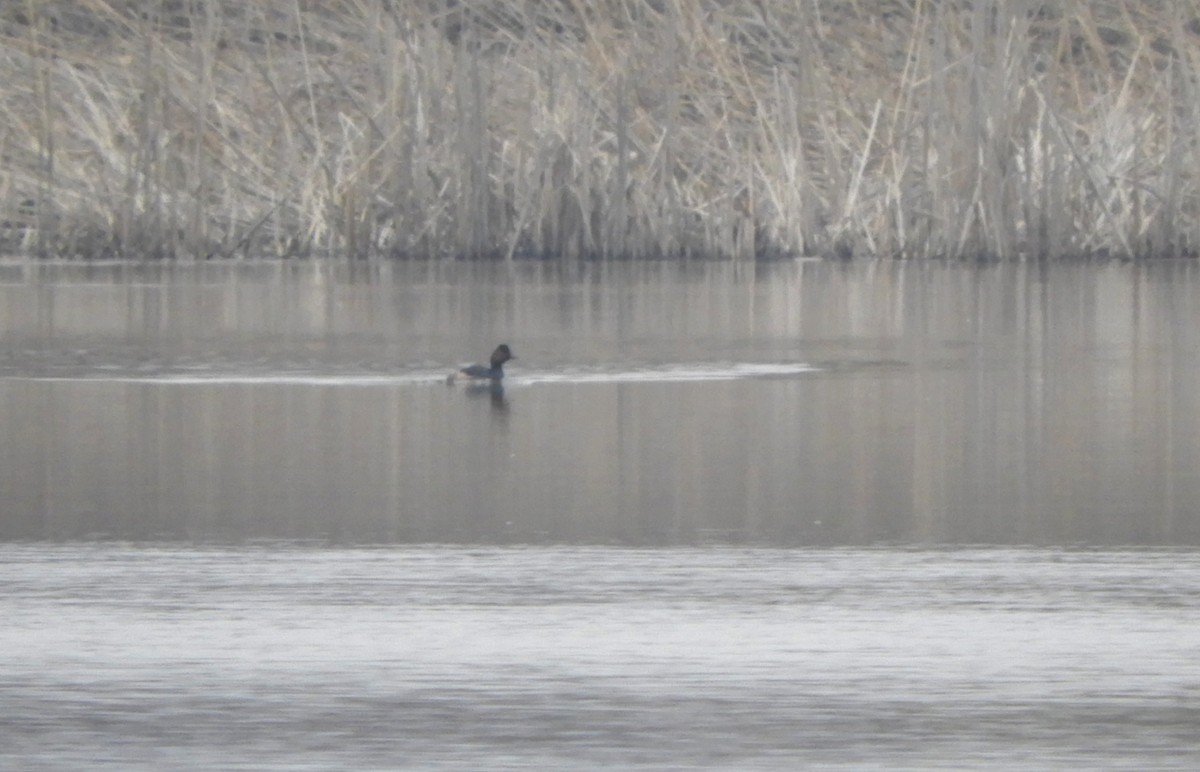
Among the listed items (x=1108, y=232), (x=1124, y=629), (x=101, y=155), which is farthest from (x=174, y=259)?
(x=1124, y=629)

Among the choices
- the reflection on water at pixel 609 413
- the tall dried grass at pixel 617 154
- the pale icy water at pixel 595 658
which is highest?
the tall dried grass at pixel 617 154

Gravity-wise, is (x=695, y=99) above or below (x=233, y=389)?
above

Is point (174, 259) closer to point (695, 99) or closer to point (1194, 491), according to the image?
point (695, 99)

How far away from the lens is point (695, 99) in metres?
19.9

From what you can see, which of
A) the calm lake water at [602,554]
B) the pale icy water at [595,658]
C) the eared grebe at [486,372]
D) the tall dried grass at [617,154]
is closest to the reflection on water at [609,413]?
the calm lake water at [602,554]

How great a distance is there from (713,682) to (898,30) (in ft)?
59.3

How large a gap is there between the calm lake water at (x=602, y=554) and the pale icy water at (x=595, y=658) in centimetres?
1

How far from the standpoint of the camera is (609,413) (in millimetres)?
9133

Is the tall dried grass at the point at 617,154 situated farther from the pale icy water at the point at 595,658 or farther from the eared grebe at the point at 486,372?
the pale icy water at the point at 595,658

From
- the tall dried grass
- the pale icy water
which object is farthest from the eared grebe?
the tall dried grass

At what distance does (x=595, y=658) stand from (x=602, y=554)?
3.68 ft

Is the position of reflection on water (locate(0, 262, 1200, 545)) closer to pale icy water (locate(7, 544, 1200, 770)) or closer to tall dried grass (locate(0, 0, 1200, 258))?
pale icy water (locate(7, 544, 1200, 770))

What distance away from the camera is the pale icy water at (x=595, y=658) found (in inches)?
164

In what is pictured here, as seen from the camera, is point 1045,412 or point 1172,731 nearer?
point 1172,731
